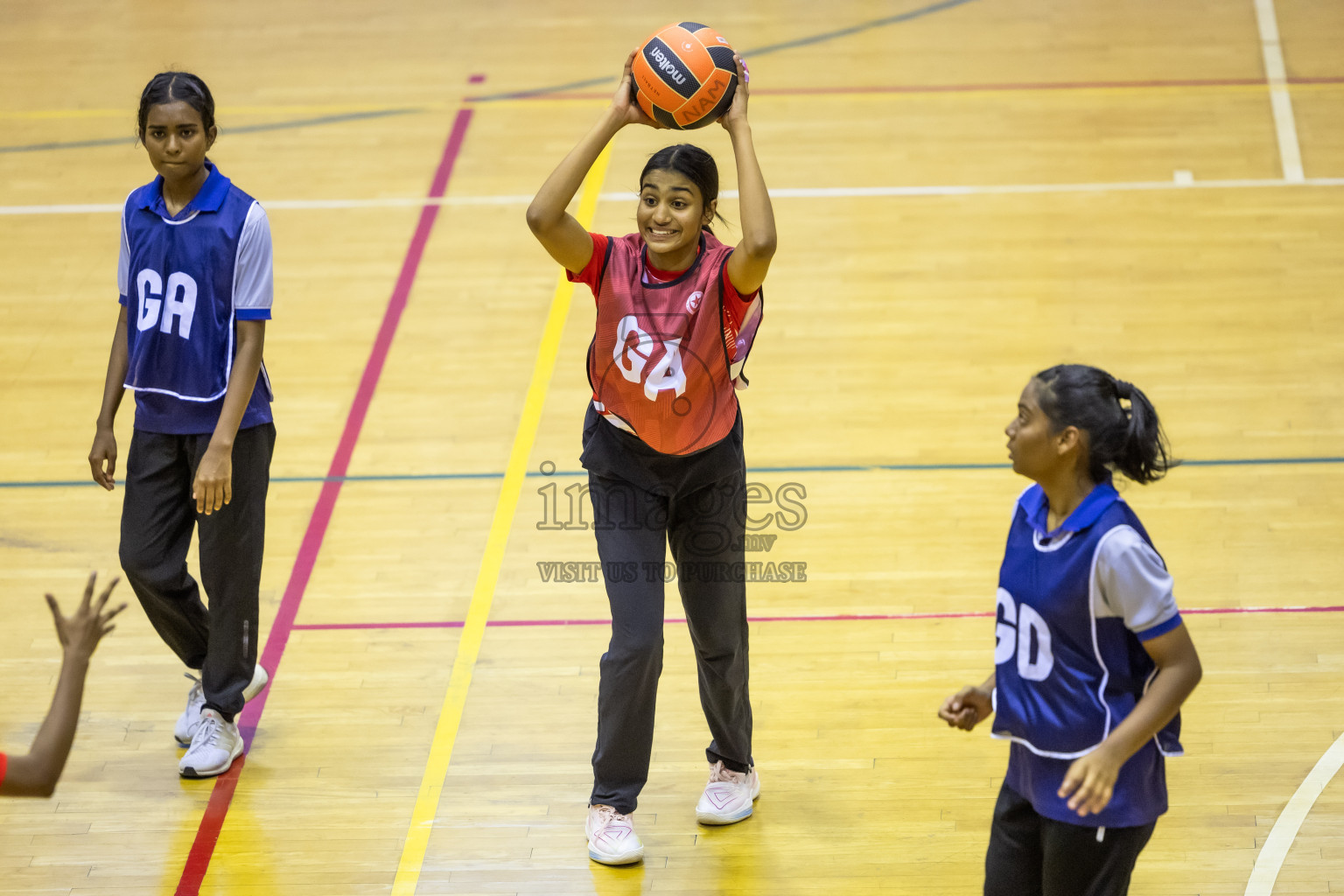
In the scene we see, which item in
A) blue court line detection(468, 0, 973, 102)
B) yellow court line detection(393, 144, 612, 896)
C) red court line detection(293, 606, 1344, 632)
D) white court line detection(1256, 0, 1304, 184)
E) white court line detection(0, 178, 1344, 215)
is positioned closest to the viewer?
yellow court line detection(393, 144, 612, 896)

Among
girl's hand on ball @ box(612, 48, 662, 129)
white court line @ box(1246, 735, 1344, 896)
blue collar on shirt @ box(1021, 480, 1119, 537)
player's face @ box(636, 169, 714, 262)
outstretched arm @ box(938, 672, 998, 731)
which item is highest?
girl's hand on ball @ box(612, 48, 662, 129)

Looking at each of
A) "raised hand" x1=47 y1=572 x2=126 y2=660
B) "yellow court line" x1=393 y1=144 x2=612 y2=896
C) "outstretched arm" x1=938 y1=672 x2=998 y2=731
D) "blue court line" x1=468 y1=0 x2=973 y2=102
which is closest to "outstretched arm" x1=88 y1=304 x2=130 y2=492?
"yellow court line" x1=393 y1=144 x2=612 y2=896

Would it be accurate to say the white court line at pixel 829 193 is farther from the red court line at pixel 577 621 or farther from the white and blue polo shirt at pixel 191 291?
the white and blue polo shirt at pixel 191 291

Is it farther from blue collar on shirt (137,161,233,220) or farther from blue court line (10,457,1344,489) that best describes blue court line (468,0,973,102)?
blue collar on shirt (137,161,233,220)

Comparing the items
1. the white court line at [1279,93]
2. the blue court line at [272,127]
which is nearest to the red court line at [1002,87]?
the white court line at [1279,93]

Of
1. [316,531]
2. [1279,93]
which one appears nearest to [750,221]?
[316,531]

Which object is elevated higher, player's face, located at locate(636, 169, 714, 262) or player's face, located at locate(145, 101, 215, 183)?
player's face, located at locate(145, 101, 215, 183)

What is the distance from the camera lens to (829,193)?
7945mm

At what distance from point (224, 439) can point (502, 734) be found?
1.26 meters

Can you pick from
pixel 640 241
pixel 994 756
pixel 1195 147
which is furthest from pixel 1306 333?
pixel 640 241

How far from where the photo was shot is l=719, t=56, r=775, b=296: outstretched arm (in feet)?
10.9

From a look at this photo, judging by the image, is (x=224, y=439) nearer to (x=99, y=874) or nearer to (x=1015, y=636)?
(x=99, y=874)

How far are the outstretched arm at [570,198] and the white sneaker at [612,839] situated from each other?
1466mm

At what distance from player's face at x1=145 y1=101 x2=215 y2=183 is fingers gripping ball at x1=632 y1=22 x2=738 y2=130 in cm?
117
